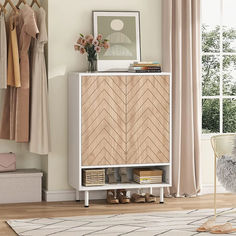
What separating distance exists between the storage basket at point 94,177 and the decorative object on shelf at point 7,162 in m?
0.76

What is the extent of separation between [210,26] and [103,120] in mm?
1636

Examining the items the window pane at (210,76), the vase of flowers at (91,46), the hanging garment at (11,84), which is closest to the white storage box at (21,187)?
the hanging garment at (11,84)

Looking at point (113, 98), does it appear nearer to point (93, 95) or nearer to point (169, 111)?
point (93, 95)

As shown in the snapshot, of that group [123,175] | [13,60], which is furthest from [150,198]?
[13,60]

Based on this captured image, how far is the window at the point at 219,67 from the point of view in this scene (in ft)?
20.5

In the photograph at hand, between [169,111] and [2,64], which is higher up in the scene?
[2,64]

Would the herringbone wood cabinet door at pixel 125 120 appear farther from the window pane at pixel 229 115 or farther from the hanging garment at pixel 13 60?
the window pane at pixel 229 115

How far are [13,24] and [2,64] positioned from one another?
0.40 meters

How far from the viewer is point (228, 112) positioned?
6363mm

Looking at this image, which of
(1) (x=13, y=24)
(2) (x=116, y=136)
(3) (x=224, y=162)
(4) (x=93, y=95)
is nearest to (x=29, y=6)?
(1) (x=13, y=24)

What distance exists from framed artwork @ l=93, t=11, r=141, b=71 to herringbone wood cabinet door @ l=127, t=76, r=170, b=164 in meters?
0.36

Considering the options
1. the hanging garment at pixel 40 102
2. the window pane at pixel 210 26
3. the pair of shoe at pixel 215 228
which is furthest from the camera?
the window pane at pixel 210 26

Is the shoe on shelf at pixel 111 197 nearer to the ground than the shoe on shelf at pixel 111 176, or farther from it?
nearer to the ground

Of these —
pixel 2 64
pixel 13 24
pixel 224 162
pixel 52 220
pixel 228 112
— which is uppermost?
pixel 13 24
